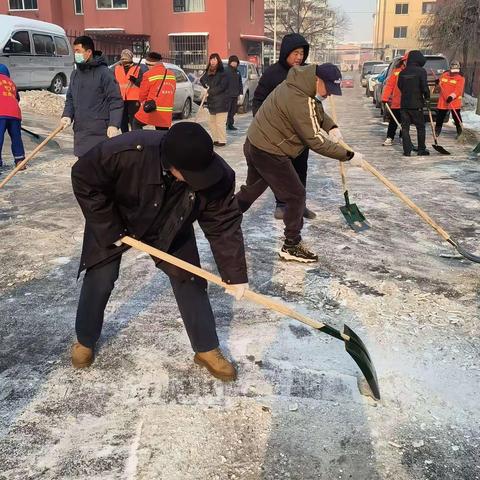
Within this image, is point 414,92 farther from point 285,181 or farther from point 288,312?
point 288,312

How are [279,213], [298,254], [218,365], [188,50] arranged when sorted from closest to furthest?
1. [218,365]
2. [298,254]
3. [279,213]
4. [188,50]

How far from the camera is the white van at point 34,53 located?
12836mm

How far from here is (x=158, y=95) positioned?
7.06 meters

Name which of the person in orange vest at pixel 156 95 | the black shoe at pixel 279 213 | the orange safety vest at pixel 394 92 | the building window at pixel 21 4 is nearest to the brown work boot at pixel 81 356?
the black shoe at pixel 279 213

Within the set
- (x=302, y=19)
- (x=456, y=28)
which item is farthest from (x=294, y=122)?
(x=302, y=19)

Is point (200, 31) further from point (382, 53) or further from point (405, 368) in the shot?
point (382, 53)

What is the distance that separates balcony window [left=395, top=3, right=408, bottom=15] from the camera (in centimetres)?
6681

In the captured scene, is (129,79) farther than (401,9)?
No

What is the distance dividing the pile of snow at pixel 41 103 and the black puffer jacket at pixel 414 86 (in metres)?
7.92

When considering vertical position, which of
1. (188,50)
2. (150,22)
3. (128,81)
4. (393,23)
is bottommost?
(128,81)

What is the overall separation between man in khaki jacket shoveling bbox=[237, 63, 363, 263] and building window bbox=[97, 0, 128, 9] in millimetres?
24600

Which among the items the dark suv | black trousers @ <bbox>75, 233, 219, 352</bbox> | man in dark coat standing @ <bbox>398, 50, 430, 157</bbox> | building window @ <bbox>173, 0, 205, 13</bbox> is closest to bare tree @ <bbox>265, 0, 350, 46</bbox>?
building window @ <bbox>173, 0, 205, 13</bbox>

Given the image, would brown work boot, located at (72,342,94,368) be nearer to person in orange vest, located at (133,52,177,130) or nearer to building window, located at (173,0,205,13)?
person in orange vest, located at (133,52,177,130)

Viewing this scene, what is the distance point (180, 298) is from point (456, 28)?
21.8 metres
